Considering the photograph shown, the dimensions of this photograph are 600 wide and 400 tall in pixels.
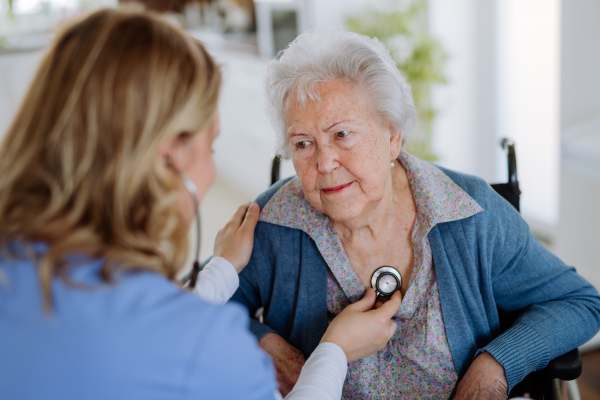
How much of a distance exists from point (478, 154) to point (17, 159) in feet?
12.4

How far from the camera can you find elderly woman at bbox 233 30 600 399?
129cm

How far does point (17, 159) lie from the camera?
0.73 meters

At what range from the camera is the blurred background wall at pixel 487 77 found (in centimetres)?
279

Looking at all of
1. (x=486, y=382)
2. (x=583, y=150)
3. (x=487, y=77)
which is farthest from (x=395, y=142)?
(x=487, y=77)

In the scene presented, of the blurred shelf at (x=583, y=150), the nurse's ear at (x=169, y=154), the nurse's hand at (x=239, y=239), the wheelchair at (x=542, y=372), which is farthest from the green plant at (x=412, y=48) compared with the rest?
the nurse's ear at (x=169, y=154)

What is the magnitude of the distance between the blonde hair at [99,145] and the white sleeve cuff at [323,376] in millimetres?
381

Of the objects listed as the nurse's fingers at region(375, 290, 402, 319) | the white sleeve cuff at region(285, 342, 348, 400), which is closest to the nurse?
the white sleeve cuff at region(285, 342, 348, 400)

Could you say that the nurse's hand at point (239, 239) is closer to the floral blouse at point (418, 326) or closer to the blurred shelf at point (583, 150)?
the floral blouse at point (418, 326)

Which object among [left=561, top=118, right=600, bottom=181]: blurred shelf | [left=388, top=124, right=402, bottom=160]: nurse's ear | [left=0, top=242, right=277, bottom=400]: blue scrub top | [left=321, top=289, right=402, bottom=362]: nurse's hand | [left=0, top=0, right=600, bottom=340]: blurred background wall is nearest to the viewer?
[left=0, top=242, right=277, bottom=400]: blue scrub top

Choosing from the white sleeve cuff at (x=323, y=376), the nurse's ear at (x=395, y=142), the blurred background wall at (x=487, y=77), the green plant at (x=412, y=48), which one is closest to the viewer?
the white sleeve cuff at (x=323, y=376)

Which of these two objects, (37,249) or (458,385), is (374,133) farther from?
(37,249)

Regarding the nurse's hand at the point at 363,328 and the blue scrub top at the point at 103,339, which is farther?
the nurse's hand at the point at 363,328

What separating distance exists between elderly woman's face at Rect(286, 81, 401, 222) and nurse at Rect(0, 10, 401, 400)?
519 millimetres

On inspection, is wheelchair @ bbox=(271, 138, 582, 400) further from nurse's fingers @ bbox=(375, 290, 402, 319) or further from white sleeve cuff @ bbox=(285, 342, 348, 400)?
white sleeve cuff @ bbox=(285, 342, 348, 400)
